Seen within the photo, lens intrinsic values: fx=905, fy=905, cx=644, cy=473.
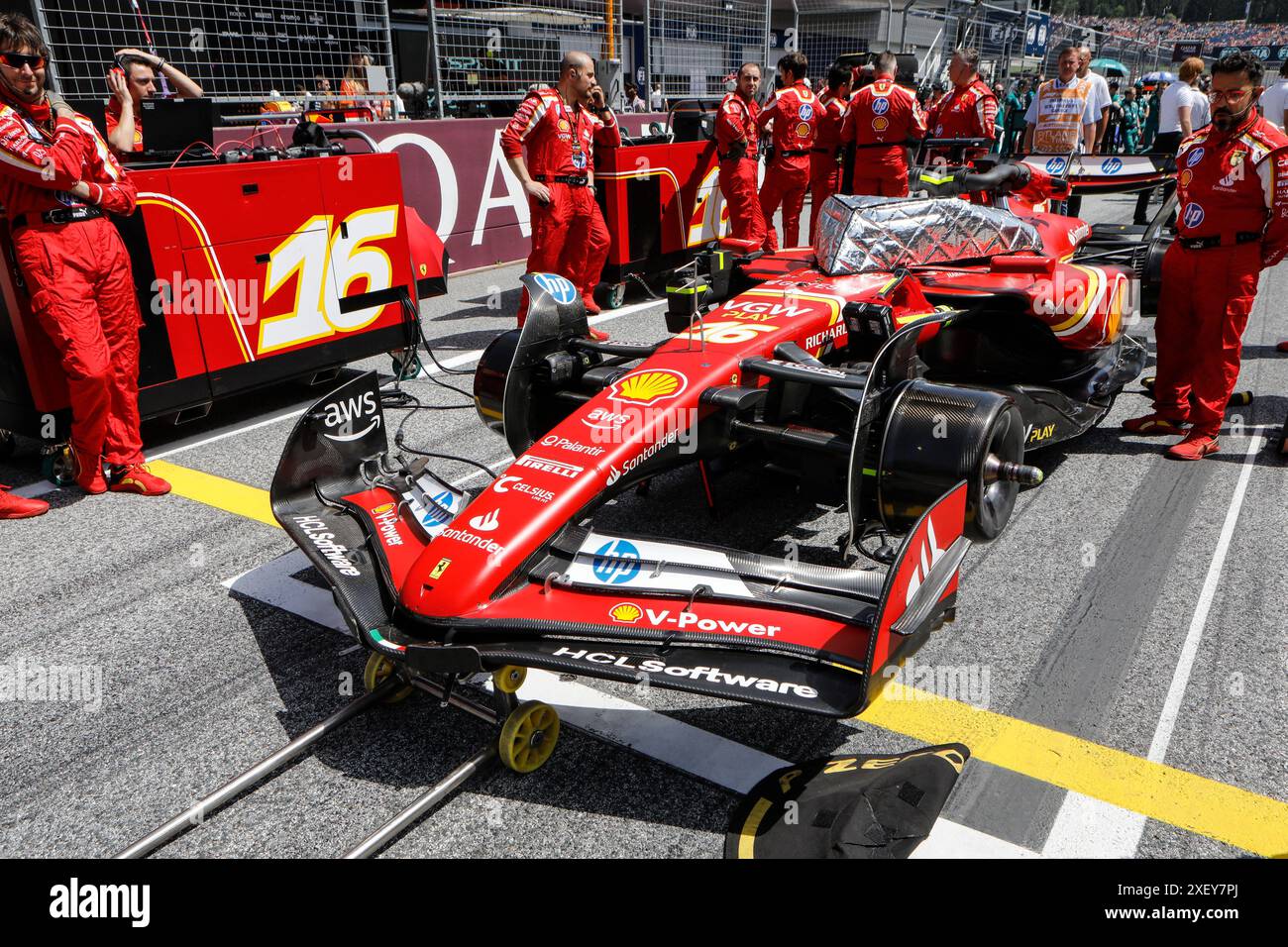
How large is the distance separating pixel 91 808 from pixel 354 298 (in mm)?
4247

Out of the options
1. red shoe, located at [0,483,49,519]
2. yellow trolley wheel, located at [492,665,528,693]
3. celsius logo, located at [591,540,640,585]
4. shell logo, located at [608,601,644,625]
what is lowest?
red shoe, located at [0,483,49,519]

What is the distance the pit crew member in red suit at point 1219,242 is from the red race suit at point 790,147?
4037mm

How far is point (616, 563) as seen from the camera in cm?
295

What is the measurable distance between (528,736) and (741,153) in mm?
7547

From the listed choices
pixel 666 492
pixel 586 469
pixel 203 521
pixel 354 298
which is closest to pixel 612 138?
pixel 354 298

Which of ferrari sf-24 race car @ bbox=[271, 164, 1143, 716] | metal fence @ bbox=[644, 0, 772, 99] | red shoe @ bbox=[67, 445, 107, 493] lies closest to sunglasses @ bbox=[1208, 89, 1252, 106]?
ferrari sf-24 race car @ bbox=[271, 164, 1143, 716]

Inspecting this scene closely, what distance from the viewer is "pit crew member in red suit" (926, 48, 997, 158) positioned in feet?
30.6

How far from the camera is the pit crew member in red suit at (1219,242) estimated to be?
4.66 metres

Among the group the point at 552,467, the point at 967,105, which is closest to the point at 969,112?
the point at 967,105

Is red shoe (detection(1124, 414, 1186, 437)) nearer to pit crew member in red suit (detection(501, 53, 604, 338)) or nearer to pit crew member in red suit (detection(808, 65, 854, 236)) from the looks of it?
pit crew member in red suit (detection(501, 53, 604, 338))
